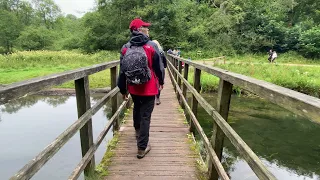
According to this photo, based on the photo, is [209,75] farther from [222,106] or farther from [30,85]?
[30,85]

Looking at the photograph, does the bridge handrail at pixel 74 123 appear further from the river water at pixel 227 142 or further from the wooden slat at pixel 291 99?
the river water at pixel 227 142

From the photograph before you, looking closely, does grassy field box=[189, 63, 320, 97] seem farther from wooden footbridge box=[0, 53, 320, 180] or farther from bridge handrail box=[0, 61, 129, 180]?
bridge handrail box=[0, 61, 129, 180]

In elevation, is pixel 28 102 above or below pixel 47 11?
below

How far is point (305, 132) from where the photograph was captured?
930 centimetres

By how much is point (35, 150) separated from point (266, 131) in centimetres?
750

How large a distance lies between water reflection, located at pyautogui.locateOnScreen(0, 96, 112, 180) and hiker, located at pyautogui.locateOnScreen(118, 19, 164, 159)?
3651 mm

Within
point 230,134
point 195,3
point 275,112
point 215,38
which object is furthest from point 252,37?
point 230,134

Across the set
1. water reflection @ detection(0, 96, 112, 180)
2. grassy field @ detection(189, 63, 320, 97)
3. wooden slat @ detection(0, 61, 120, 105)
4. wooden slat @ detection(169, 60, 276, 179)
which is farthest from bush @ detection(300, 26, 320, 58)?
wooden slat @ detection(0, 61, 120, 105)

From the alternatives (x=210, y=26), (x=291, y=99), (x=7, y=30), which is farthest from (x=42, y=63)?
(x=7, y=30)

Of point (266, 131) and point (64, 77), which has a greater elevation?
point (64, 77)

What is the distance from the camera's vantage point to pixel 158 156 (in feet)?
11.7

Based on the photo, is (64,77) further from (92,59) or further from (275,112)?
(92,59)

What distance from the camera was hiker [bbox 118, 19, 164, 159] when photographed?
2.90 metres

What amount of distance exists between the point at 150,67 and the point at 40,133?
21.7 feet
